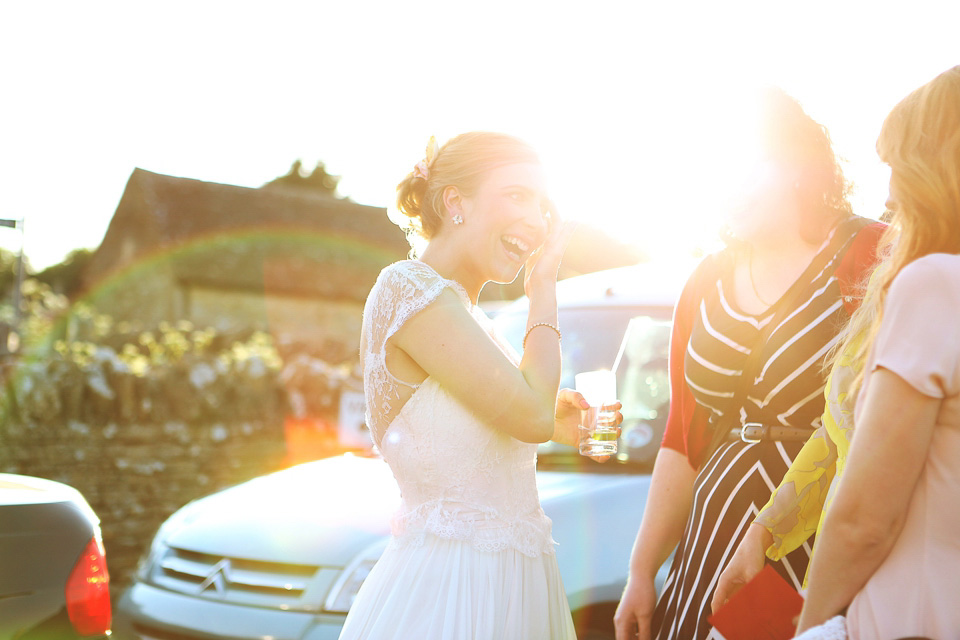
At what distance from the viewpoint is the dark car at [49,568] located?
2914mm

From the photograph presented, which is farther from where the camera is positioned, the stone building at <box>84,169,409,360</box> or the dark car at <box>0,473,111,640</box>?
the stone building at <box>84,169,409,360</box>

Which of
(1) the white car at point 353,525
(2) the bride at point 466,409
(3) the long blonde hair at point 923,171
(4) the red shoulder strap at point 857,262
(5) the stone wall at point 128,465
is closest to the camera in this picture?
(3) the long blonde hair at point 923,171

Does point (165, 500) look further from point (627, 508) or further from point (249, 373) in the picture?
point (627, 508)

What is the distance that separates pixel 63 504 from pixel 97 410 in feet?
20.4

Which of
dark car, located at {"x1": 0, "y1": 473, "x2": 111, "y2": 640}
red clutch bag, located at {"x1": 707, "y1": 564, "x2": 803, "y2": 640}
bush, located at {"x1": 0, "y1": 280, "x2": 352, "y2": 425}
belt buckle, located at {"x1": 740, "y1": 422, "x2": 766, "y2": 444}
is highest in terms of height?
belt buckle, located at {"x1": 740, "y1": 422, "x2": 766, "y2": 444}

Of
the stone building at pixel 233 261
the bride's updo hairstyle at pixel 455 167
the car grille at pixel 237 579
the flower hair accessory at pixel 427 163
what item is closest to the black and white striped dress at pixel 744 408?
the bride's updo hairstyle at pixel 455 167

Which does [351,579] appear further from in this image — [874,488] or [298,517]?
[874,488]

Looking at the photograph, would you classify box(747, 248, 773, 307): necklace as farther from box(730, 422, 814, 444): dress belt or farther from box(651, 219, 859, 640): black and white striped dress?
box(730, 422, 814, 444): dress belt

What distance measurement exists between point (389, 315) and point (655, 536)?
1086 mm

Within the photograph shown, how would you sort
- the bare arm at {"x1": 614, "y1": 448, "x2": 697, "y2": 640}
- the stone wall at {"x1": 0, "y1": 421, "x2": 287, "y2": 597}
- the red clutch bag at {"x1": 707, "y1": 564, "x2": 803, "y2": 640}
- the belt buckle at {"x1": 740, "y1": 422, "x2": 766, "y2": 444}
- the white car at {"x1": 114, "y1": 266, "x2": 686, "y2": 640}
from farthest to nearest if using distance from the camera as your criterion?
the stone wall at {"x1": 0, "y1": 421, "x2": 287, "y2": 597} → the white car at {"x1": 114, "y1": 266, "x2": 686, "y2": 640} → the bare arm at {"x1": 614, "y1": 448, "x2": 697, "y2": 640} → the belt buckle at {"x1": 740, "y1": 422, "x2": 766, "y2": 444} → the red clutch bag at {"x1": 707, "y1": 564, "x2": 803, "y2": 640}

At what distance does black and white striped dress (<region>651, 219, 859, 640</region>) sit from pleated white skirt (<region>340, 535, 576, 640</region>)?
0.42 m

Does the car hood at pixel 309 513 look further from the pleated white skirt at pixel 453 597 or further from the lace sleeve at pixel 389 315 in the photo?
the lace sleeve at pixel 389 315

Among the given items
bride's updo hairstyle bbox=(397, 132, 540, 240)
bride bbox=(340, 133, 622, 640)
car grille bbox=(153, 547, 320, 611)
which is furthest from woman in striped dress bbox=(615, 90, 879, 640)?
car grille bbox=(153, 547, 320, 611)

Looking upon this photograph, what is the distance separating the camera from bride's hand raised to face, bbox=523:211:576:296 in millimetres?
2340
